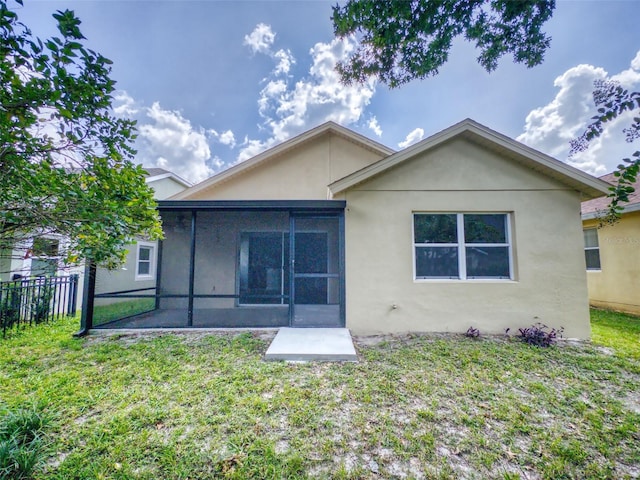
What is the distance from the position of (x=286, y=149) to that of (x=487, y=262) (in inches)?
279

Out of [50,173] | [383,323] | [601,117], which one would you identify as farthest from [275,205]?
[601,117]

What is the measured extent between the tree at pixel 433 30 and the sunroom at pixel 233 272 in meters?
2.97

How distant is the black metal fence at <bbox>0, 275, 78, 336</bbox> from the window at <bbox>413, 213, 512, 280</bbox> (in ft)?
28.5

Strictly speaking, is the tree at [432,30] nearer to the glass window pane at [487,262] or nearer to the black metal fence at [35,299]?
the glass window pane at [487,262]

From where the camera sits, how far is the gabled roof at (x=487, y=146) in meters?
5.58

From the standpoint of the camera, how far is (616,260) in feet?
27.4

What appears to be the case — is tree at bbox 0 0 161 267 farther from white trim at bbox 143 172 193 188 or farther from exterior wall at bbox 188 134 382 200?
white trim at bbox 143 172 193 188

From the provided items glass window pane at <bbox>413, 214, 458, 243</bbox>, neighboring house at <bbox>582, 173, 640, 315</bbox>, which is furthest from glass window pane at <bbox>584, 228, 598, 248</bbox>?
glass window pane at <bbox>413, 214, 458, 243</bbox>

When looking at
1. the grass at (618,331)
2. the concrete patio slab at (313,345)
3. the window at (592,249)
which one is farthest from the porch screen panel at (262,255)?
the window at (592,249)

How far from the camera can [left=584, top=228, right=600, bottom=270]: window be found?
9.04 metres

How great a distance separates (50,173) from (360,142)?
8.74m

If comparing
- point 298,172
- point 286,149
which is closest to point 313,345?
point 298,172

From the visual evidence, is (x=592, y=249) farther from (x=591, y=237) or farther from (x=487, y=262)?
(x=487, y=262)

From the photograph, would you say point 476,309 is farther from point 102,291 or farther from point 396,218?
point 102,291
